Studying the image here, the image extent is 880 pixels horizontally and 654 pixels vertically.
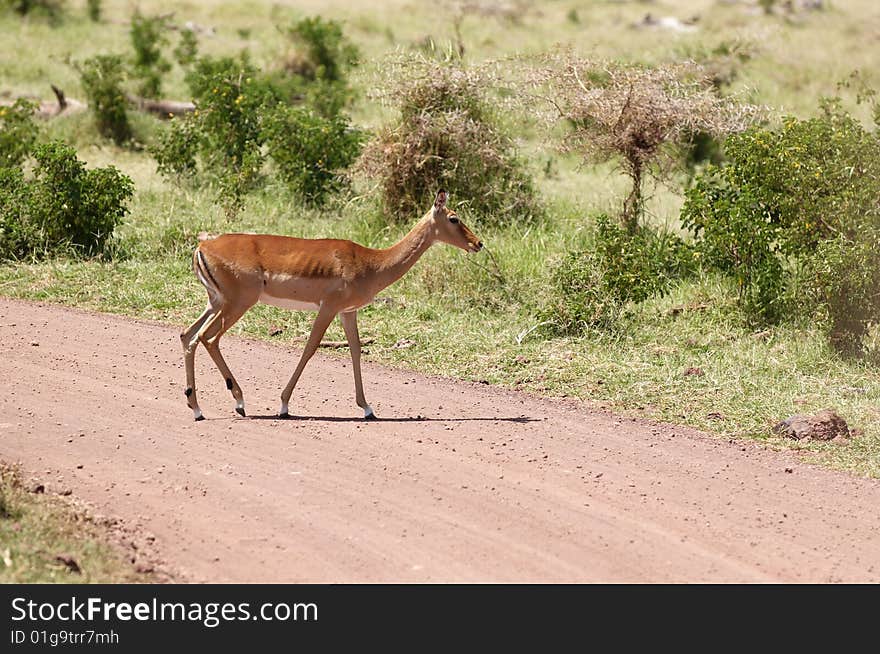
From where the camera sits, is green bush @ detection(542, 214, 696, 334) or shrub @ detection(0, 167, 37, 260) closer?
green bush @ detection(542, 214, 696, 334)

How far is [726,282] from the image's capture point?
466 inches

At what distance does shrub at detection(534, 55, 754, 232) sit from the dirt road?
449cm

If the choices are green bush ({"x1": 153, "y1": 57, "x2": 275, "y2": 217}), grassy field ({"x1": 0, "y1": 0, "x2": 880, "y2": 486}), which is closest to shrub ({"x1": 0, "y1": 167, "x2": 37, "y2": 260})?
grassy field ({"x1": 0, "y1": 0, "x2": 880, "y2": 486})

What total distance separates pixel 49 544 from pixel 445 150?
8811 millimetres

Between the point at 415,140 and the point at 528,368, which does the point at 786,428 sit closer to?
the point at 528,368

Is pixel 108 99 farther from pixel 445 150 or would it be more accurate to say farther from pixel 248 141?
pixel 445 150

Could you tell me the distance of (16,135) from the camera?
15.5 metres

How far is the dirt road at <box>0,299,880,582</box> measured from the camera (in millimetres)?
6211

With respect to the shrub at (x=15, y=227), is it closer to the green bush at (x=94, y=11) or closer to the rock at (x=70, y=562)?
the rock at (x=70, y=562)

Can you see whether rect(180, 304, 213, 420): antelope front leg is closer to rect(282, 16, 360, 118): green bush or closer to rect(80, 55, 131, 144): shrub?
rect(80, 55, 131, 144): shrub

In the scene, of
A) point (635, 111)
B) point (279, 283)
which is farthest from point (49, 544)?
point (635, 111)

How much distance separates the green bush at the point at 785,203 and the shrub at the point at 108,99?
10259mm

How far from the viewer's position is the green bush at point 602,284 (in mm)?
10953

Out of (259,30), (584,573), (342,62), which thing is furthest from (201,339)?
(259,30)
